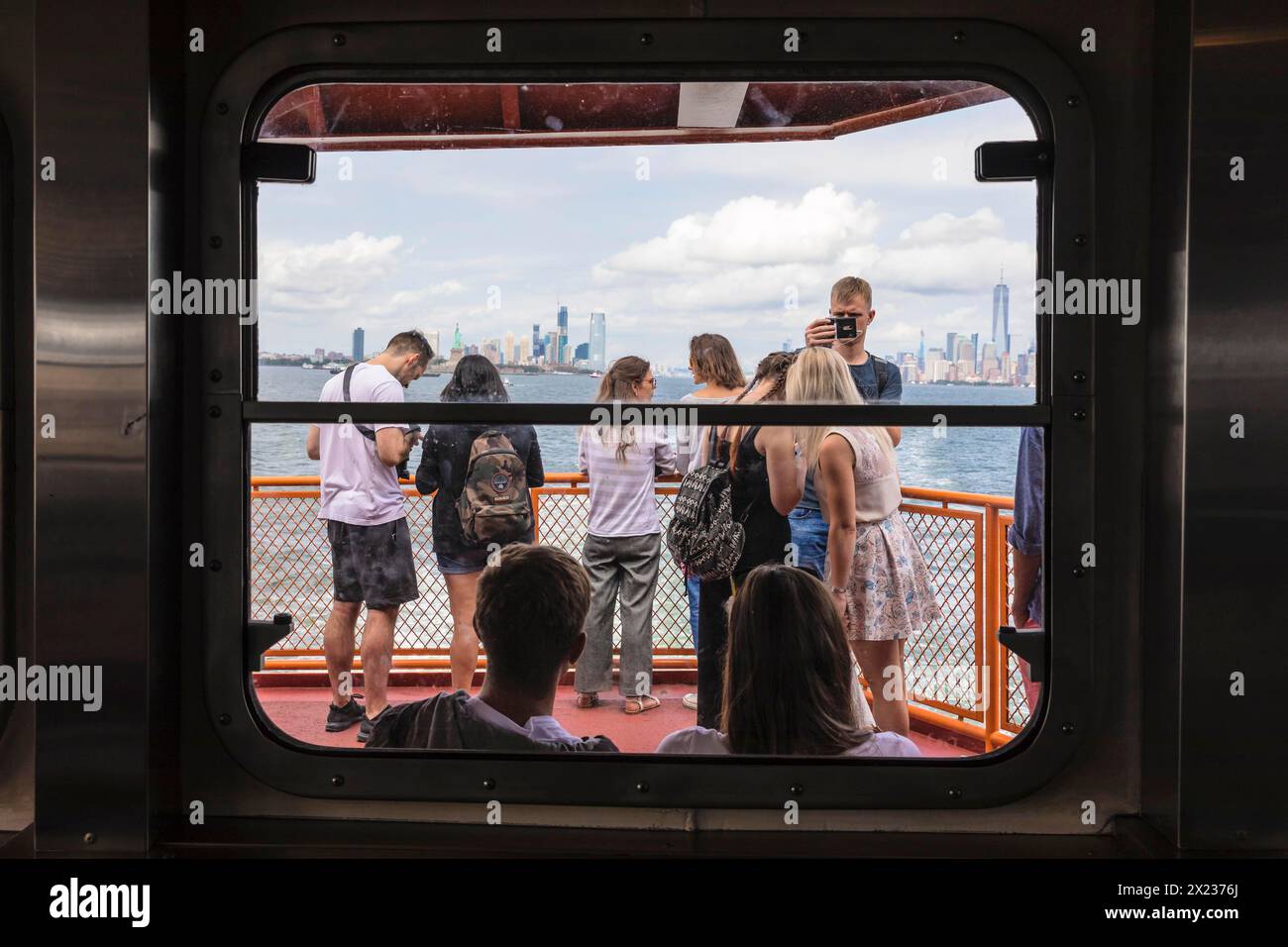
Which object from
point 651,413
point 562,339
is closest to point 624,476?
A: point 651,413

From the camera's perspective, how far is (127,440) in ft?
5.40

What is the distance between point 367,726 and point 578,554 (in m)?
0.54

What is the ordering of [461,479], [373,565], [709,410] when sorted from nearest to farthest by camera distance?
[709,410], [461,479], [373,565]

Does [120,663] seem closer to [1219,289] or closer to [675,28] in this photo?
[675,28]

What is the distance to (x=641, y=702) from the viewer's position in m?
1.92

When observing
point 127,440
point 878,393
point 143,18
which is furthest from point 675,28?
point 127,440

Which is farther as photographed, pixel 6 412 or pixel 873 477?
pixel 873 477

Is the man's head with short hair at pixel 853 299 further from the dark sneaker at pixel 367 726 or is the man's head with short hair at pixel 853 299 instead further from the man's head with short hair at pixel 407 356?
the dark sneaker at pixel 367 726

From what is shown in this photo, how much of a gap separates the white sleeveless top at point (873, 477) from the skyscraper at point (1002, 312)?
30 centimetres

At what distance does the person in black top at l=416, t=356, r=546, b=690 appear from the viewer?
1.80 m

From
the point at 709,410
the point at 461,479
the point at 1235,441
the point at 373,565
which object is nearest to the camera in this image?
the point at 1235,441

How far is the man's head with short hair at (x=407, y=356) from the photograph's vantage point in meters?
1.80

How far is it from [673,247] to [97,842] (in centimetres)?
153

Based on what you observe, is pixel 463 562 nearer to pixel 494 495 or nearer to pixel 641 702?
pixel 494 495
